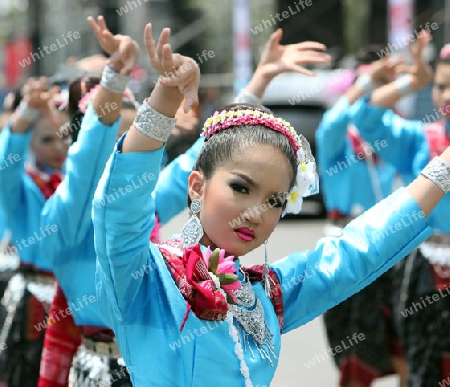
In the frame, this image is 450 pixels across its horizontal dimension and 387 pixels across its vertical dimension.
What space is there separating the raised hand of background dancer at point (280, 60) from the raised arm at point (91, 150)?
531 millimetres

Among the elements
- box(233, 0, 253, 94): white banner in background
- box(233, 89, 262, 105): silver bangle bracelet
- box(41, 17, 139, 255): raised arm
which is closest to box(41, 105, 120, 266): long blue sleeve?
box(41, 17, 139, 255): raised arm

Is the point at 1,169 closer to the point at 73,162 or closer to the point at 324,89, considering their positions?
the point at 73,162

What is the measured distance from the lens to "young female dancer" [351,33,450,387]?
4477mm

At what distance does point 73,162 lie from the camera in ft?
9.66

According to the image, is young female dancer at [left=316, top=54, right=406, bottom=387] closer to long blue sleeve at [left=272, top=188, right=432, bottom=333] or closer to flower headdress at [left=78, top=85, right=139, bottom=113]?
flower headdress at [left=78, top=85, right=139, bottom=113]

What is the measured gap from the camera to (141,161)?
6.19ft

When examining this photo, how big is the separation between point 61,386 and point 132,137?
165 centimetres

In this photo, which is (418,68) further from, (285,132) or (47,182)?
(285,132)

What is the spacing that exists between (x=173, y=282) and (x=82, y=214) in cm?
103

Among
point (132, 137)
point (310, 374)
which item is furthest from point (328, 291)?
point (310, 374)

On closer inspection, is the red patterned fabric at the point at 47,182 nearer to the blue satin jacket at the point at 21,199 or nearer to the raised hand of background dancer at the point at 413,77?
the blue satin jacket at the point at 21,199

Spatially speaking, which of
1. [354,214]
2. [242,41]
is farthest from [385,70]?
[242,41]

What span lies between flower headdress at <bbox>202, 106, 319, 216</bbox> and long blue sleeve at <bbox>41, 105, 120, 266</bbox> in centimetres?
63

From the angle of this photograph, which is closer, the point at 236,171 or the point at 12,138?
the point at 236,171
